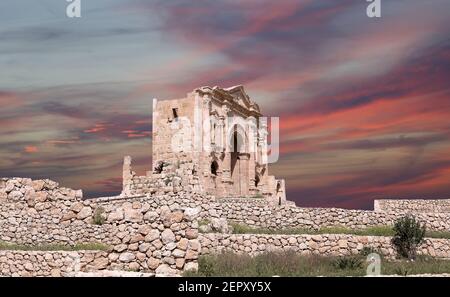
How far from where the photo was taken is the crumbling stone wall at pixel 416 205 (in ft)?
89.9

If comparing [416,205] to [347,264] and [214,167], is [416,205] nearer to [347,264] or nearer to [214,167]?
[214,167]

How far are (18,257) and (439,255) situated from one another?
13254mm

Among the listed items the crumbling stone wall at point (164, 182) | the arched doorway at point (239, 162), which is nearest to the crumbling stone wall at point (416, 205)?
the crumbling stone wall at point (164, 182)

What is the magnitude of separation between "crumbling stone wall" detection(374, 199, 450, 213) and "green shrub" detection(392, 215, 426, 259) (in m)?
8.44

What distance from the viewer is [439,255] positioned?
61.0 feet

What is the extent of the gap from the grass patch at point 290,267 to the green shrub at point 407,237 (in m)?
2.74

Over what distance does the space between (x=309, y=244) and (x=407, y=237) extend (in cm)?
322

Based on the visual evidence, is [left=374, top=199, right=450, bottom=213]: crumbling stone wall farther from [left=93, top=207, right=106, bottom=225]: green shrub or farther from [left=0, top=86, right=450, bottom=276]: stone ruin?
[left=93, top=207, right=106, bottom=225]: green shrub

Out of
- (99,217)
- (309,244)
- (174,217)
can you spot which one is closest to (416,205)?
(309,244)

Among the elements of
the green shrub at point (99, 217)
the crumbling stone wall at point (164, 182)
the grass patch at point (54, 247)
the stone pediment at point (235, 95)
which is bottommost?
the grass patch at point (54, 247)

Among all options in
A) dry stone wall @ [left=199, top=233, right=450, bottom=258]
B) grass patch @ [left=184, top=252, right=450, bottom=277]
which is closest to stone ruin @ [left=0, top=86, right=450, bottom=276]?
dry stone wall @ [left=199, top=233, right=450, bottom=258]

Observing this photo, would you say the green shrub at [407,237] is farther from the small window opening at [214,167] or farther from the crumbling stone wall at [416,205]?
the small window opening at [214,167]

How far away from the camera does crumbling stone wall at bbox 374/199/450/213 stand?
27391mm
